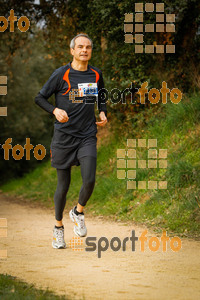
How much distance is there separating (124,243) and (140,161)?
4.05 metres

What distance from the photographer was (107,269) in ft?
17.3

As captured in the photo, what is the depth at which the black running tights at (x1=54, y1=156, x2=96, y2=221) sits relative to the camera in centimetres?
613

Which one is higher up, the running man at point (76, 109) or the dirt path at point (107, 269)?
the running man at point (76, 109)

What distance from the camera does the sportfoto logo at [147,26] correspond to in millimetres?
11336

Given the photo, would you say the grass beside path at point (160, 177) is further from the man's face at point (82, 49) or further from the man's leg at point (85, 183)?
the man's face at point (82, 49)

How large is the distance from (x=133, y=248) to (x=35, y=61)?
21309 mm

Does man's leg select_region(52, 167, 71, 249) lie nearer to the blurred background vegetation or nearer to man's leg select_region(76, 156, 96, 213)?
man's leg select_region(76, 156, 96, 213)

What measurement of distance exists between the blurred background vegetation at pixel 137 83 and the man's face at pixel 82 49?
3.38 m

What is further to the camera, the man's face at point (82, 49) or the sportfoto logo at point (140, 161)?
the sportfoto logo at point (140, 161)

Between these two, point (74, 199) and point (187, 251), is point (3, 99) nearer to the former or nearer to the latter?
point (74, 199)

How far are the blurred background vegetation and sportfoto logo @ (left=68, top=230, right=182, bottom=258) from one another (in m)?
0.84
